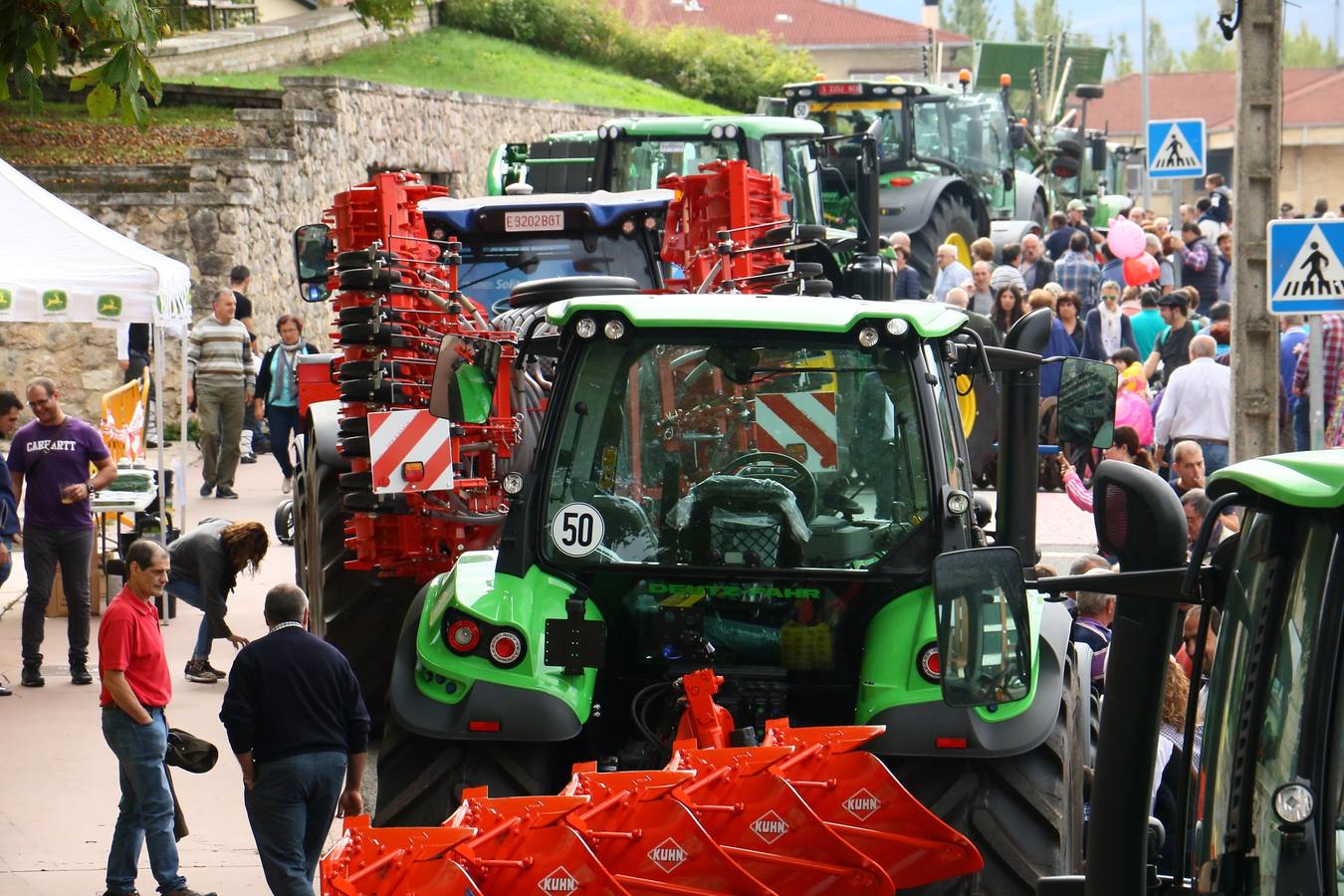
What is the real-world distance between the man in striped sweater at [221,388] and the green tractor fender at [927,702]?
38.8 ft

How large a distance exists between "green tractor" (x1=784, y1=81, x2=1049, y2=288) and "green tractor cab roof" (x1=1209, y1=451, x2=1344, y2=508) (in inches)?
688

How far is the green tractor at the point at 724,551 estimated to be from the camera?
222 inches

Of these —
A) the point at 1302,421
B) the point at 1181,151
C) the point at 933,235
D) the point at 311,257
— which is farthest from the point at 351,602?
the point at 933,235

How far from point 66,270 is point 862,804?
25.4 ft

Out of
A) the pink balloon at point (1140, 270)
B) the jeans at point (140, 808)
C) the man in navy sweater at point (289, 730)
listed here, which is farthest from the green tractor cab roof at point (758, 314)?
the pink balloon at point (1140, 270)

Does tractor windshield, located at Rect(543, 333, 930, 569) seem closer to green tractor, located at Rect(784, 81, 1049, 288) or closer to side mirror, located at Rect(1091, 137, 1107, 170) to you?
green tractor, located at Rect(784, 81, 1049, 288)

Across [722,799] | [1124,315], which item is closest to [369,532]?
[722,799]

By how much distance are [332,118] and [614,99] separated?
48.9 feet

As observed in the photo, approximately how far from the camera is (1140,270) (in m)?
19.0

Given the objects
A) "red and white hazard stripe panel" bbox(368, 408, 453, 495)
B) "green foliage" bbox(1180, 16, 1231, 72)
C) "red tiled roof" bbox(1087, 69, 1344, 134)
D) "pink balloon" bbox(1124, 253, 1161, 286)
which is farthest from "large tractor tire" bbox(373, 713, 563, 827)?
"green foliage" bbox(1180, 16, 1231, 72)

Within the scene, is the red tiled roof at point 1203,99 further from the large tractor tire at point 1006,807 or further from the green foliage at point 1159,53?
the large tractor tire at point 1006,807

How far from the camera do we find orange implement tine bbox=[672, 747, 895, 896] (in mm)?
5160

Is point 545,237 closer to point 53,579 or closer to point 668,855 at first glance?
point 53,579

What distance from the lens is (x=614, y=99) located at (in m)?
37.4
